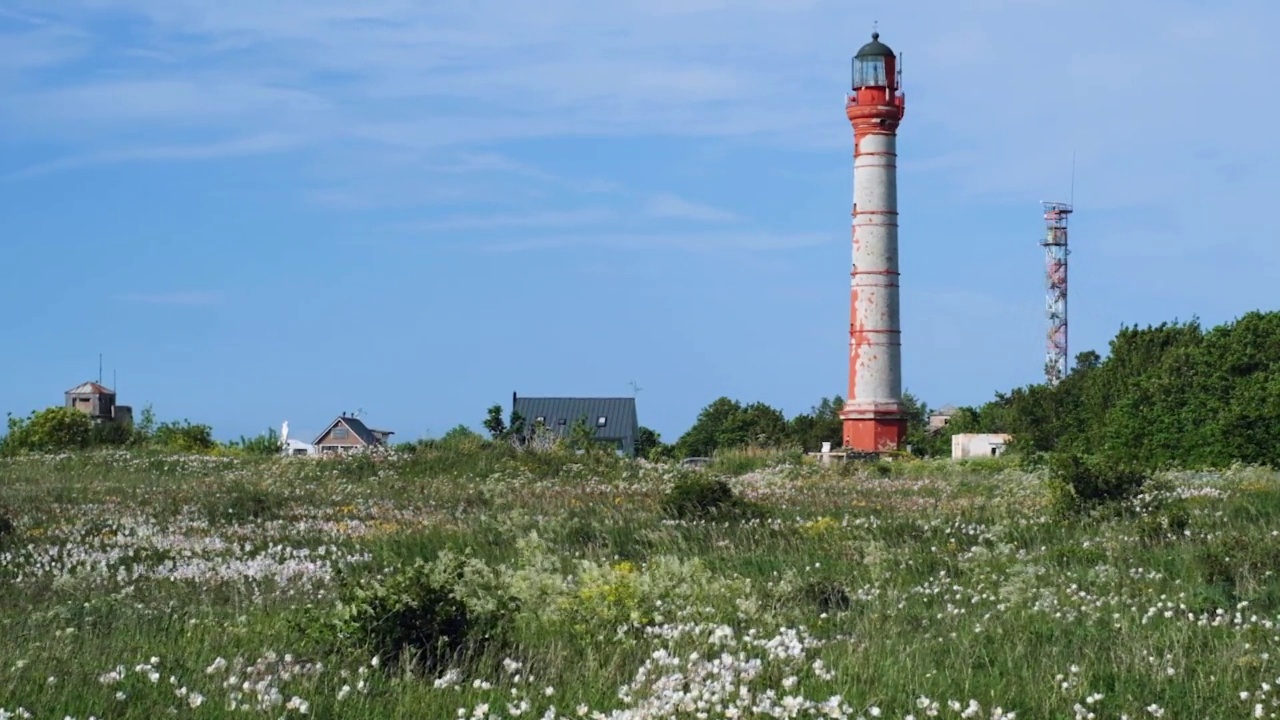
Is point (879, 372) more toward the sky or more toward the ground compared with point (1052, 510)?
more toward the sky

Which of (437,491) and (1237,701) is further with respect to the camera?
(437,491)

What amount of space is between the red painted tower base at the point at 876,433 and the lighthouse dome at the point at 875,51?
14.0 m

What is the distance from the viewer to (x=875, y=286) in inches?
2232

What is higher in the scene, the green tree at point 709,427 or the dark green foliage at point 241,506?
the green tree at point 709,427

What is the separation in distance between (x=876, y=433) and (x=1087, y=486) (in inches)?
1433

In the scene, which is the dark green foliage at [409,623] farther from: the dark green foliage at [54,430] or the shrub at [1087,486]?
the dark green foliage at [54,430]

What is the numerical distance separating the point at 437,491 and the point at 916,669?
20.1m

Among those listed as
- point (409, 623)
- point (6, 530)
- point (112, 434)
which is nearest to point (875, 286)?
point (112, 434)

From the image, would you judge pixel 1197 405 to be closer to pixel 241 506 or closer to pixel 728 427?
pixel 241 506

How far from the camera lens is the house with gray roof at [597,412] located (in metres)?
103

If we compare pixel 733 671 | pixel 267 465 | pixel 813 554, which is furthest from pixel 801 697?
pixel 267 465

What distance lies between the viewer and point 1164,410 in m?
44.2

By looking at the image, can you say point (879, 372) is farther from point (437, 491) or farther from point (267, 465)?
point (437, 491)

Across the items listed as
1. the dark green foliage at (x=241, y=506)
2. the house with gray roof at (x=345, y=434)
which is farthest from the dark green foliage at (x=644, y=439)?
the dark green foliage at (x=241, y=506)
